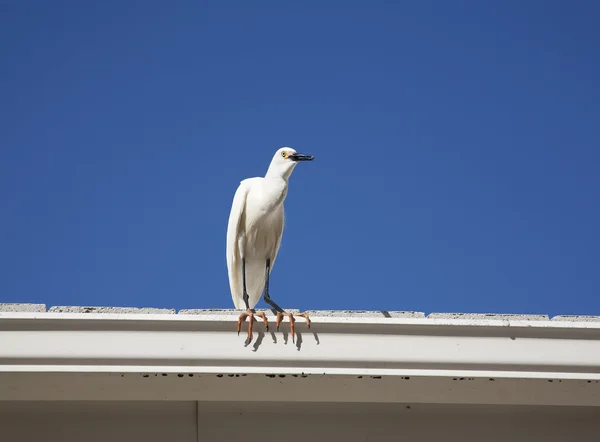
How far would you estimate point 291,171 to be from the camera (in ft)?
19.6

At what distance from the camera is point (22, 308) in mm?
2748

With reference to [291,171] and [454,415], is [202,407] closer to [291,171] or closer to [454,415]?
[454,415]

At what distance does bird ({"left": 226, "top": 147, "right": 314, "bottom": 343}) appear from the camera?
19.2ft

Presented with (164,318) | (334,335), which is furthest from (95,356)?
(334,335)

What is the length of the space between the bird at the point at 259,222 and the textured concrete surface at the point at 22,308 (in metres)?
2.96

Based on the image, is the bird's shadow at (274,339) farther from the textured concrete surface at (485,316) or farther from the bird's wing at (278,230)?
the bird's wing at (278,230)

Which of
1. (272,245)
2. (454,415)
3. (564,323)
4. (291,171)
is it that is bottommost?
(454,415)

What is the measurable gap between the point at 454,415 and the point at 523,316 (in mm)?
468

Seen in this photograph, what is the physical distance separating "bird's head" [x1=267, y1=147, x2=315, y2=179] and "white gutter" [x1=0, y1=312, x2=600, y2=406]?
126 inches

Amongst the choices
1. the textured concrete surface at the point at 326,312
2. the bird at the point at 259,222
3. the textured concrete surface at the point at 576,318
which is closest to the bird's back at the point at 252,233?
the bird at the point at 259,222

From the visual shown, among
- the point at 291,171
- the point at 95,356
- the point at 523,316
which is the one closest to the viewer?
the point at 95,356

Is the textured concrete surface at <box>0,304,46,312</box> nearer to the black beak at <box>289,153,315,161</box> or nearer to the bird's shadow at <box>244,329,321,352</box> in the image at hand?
the bird's shadow at <box>244,329,321,352</box>

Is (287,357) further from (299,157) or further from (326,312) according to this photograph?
(299,157)

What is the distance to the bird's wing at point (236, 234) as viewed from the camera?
19.4ft
